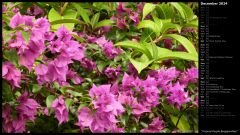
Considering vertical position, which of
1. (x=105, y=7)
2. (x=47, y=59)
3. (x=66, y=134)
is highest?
(x=105, y=7)

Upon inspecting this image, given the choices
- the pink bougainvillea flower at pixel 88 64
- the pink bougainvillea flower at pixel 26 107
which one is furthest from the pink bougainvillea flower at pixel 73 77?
the pink bougainvillea flower at pixel 26 107

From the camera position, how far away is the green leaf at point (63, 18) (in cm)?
185

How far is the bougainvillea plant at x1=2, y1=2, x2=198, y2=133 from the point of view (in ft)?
4.53

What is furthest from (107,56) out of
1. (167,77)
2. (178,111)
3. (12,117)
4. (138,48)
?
(12,117)

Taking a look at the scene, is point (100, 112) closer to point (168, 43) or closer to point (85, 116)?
point (85, 116)

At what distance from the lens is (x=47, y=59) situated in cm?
143

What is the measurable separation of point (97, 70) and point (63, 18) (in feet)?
0.97

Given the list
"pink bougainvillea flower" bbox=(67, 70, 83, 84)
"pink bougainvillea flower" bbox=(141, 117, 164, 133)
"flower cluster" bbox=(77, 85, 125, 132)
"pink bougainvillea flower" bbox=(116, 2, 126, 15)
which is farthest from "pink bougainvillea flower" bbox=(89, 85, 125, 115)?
"pink bougainvillea flower" bbox=(116, 2, 126, 15)

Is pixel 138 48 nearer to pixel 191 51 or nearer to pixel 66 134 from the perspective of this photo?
pixel 191 51

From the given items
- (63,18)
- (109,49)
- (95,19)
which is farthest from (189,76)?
(63,18)

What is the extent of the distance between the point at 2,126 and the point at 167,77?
2.15ft

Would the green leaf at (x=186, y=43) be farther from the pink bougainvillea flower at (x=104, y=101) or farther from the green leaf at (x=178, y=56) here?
the pink bougainvillea flower at (x=104, y=101)

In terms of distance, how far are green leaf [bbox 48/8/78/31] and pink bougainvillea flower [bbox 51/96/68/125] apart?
48 centimetres

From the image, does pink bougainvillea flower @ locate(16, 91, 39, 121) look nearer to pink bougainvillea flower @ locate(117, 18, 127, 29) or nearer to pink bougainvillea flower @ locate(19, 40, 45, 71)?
pink bougainvillea flower @ locate(19, 40, 45, 71)
